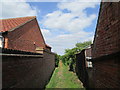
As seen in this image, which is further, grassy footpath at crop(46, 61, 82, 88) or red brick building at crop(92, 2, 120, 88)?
grassy footpath at crop(46, 61, 82, 88)

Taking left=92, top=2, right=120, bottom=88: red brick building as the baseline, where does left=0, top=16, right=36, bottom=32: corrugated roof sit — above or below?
above

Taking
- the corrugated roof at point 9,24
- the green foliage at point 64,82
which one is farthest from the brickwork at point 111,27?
the corrugated roof at point 9,24

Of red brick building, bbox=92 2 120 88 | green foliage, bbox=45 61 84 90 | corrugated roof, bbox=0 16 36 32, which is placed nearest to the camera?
red brick building, bbox=92 2 120 88

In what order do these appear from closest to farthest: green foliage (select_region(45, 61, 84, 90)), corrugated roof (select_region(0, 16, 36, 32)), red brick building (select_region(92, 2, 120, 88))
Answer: red brick building (select_region(92, 2, 120, 88)) → corrugated roof (select_region(0, 16, 36, 32)) → green foliage (select_region(45, 61, 84, 90))

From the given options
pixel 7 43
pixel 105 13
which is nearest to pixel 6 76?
pixel 105 13

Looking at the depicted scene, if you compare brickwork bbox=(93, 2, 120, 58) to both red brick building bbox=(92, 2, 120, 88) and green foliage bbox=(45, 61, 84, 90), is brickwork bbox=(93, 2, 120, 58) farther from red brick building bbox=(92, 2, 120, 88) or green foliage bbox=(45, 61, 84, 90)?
green foliage bbox=(45, 61, 84, 90)

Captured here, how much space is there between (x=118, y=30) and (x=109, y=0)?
3.82ft

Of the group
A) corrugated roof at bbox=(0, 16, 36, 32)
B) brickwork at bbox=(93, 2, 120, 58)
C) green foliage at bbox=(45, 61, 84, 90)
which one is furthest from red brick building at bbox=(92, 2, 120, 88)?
corrugated roof at bbox=(0, 16, 36, 32)

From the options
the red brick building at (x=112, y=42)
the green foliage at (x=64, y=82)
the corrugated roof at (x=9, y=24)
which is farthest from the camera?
the green foliage at (x=64, y=82)

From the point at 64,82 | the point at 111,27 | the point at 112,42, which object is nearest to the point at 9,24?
the point at 64,82

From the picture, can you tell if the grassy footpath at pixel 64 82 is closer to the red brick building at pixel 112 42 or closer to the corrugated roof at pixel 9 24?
the corrugated roof at pixel 9 24

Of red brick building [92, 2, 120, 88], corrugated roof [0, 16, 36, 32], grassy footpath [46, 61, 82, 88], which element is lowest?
grassy footpath [46, 61, 82, 88]

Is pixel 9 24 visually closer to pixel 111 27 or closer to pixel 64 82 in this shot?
pixel 64 82

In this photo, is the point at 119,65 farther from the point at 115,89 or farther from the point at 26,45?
the point at 26,45
